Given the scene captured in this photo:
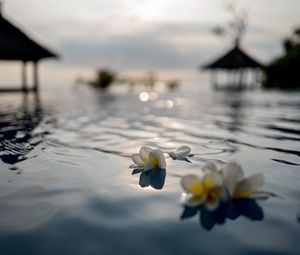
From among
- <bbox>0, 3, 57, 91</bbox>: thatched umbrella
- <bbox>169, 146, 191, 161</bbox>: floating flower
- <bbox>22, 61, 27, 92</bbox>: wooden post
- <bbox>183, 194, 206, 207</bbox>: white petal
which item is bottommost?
<bbox>183, 194, 206, 207</bbox>: white petal

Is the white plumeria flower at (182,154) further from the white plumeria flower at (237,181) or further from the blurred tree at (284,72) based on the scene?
the blurred tree at (284,72)

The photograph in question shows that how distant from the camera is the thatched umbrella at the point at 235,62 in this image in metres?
23.9

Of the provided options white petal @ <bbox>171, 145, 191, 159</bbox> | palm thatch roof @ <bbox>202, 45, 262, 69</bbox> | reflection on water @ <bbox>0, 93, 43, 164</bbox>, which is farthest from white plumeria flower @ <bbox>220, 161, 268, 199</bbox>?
palm thatch roof @ <bbox>202, 45, 262, 69</bbox>

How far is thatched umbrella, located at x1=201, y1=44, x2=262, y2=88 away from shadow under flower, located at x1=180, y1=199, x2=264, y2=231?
75.5ft

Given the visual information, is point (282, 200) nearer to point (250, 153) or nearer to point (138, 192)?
point (138, 192)

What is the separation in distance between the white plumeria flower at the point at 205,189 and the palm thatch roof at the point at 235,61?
23.1 m

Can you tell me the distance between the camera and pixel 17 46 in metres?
14.7

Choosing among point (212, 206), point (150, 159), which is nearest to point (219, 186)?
point (212, 206)

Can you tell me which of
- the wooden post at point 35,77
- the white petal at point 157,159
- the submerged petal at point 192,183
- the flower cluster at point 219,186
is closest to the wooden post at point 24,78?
the wooden post at point 35,77

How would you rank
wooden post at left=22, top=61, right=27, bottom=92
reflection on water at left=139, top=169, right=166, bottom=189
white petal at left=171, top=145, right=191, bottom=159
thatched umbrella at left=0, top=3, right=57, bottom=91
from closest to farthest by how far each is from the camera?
reflection on water at left=139, top=169, right=166, bottom=189
white petal at left=171, top=145, right=191, bottom=159
thatched umbrella at left=0, top=3, right=57, bottom=91
wooden post at left=22, top=61, right=27, bottom=92

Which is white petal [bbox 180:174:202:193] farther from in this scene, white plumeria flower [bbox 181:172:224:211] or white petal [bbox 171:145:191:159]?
white petal [bbox 171:145:191:159]

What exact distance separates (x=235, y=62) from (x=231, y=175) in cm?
2328

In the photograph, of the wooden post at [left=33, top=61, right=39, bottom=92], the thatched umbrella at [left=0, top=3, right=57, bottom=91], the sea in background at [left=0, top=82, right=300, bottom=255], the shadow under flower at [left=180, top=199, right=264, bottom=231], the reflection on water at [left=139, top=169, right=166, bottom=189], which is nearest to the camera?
the sea in background at [left=0, top=82, right=300, bottom=255]

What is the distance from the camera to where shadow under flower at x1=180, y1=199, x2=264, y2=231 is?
6.10 ft
